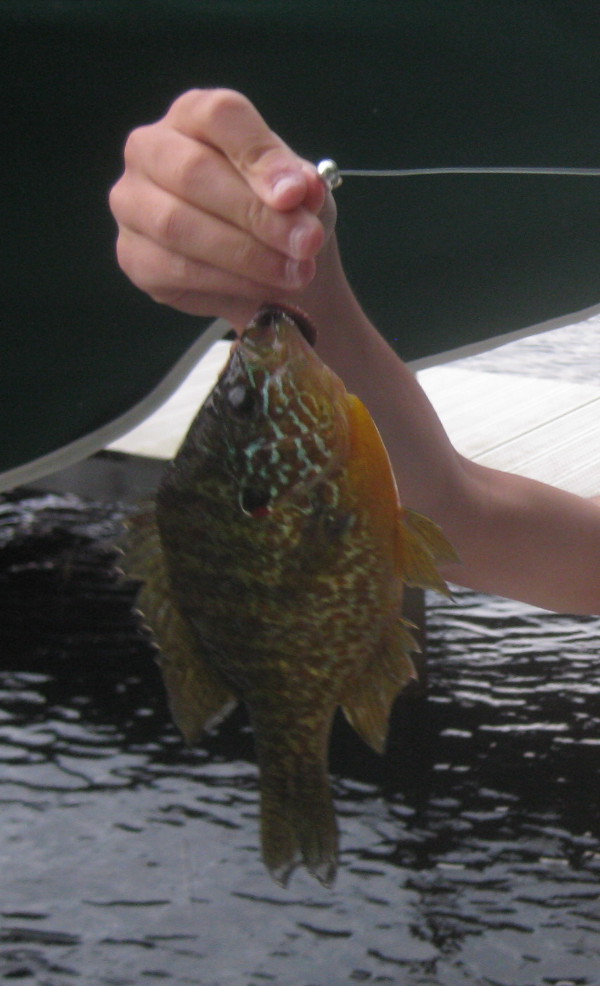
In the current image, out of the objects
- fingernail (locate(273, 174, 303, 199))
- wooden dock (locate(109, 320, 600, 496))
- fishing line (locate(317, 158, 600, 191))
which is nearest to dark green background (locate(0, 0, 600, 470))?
fishing line (locate(317, 158, 600, 191))

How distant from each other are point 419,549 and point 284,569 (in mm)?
93

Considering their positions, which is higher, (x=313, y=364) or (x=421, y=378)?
(x=421, y=378)

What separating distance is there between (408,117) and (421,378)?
253 cm

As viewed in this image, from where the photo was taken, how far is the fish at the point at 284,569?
32.1 inches

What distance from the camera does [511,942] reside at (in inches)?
118

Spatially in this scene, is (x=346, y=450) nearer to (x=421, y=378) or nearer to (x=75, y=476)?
(x=75, y=476)

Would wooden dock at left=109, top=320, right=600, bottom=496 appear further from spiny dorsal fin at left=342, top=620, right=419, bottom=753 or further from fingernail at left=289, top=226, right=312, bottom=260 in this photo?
fingernail at left=289, top=226, right=312, bottom=260

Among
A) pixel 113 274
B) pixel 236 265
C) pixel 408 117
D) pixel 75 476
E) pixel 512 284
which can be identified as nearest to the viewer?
pixel 236 265

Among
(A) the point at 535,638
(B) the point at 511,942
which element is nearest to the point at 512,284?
(B) the point at 511,942

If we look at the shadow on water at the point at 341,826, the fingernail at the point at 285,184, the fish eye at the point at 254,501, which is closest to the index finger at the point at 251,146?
the fingernail at the point at 285,184

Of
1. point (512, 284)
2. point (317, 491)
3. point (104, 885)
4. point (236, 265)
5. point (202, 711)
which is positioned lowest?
point (104, 885)

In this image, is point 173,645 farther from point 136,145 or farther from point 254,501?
point 136,145

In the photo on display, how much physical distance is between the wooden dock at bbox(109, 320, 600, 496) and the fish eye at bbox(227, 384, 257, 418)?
2.24m

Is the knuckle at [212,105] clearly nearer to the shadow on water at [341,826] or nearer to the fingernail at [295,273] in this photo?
the fingernail at [295,273]
